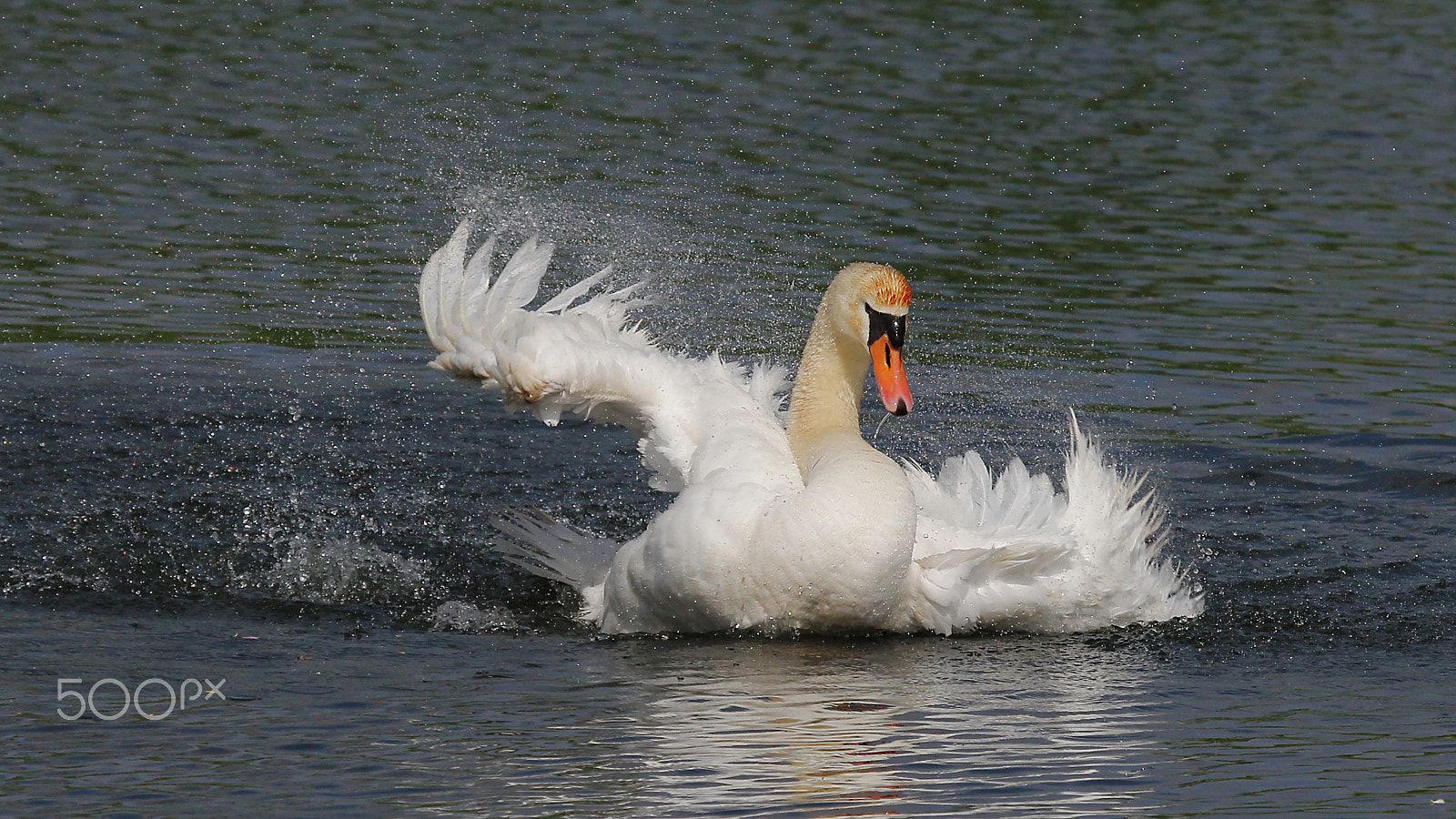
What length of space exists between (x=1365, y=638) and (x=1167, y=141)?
12.4 meters

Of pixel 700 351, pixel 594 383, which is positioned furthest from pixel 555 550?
pixel 700 351

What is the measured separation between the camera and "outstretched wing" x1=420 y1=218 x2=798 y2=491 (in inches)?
310

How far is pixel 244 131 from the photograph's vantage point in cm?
1752

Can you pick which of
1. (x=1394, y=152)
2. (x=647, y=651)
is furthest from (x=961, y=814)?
(x=1394, y=152)

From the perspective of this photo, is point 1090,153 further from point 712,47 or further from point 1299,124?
point 712,47

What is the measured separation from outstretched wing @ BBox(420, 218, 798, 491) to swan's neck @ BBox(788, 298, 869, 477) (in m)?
0.13

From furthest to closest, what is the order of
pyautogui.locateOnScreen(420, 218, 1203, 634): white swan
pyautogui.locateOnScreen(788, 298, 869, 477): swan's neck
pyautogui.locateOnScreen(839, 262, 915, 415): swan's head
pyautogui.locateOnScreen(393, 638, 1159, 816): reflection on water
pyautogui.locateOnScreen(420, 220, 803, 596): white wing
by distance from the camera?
pyautogui.locateOnScreen(788, 298, 869, 477): swan's neck
pyautogui.locateOnScreen(420, 220, 803, 596): white wing
pyautogui.locateOnScreen(839, 262, 915, 415): swan's head
pyautogui.locateOnScreen(420, 218, 1203, 634): white swan
pyautogui.locateOnScreen(393, 638, 1159, 816): reflection on water

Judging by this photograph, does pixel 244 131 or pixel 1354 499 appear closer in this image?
pixel 1354 499

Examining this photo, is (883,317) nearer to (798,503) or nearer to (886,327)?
(886,327)
